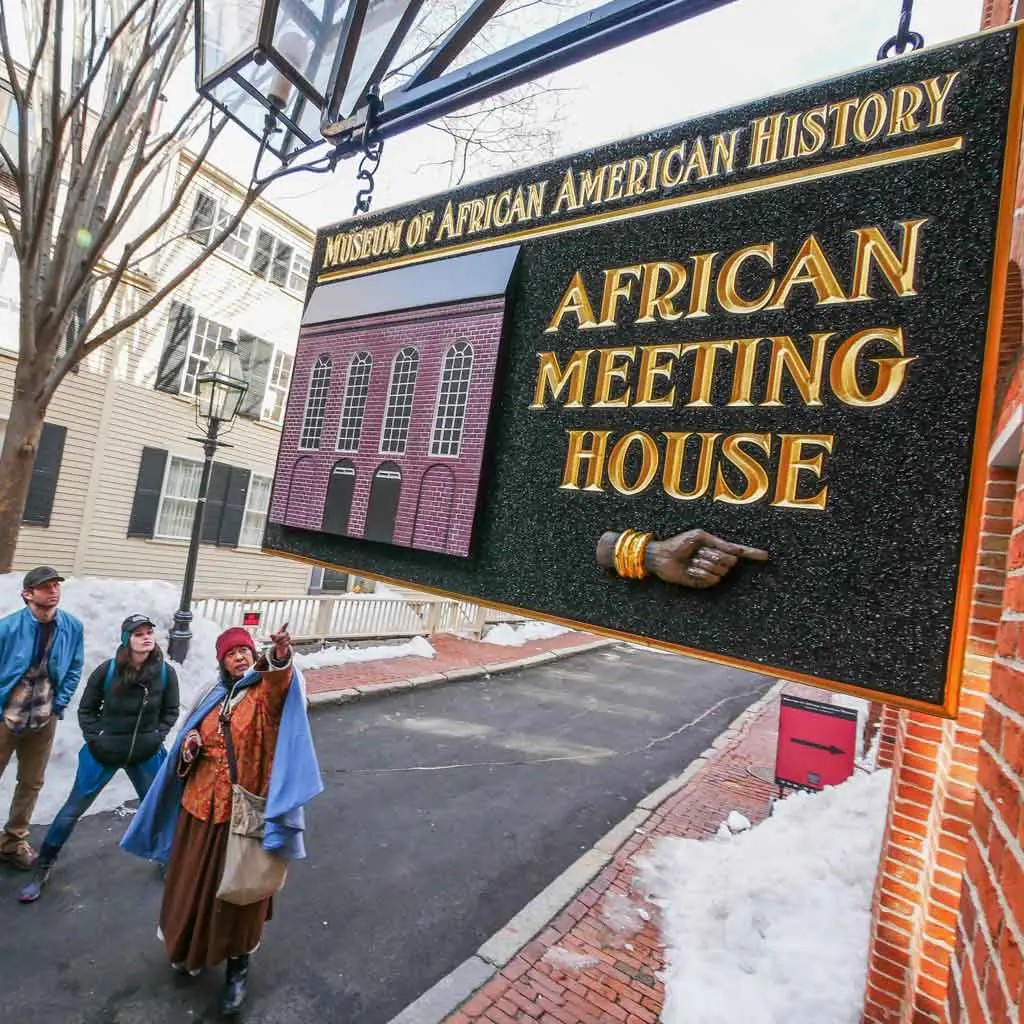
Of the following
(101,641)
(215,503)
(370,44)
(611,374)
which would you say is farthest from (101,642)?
→ (611,374)

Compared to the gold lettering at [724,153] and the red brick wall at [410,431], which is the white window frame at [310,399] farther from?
the gold lettering at [724,153]

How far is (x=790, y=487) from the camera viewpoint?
2.99ft

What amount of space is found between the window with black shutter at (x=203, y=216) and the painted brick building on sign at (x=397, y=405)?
541 inches

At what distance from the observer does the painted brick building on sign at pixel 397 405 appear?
1.31 m

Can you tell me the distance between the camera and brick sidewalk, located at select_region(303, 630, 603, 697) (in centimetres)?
978

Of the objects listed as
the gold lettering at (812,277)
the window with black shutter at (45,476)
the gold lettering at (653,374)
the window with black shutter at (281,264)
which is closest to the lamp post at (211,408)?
the window with black shutter at (45,476)

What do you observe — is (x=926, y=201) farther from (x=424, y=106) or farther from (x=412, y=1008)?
(x=412, y=1008)

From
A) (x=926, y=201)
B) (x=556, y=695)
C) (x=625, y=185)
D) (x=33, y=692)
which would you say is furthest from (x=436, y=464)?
(x=556, y=695)

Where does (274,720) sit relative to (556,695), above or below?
above

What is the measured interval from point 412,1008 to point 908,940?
9.13 feet

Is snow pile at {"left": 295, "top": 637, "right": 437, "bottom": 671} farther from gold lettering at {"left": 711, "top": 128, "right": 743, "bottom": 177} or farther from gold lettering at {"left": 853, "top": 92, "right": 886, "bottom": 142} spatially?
gold lettering at {"left": 853, "top": 92, "right": 886, "bottom": 142}

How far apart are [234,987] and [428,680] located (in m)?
7.58

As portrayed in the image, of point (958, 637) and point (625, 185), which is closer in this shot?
point (958, 637)

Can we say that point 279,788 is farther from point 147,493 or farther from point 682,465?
point 147,493
